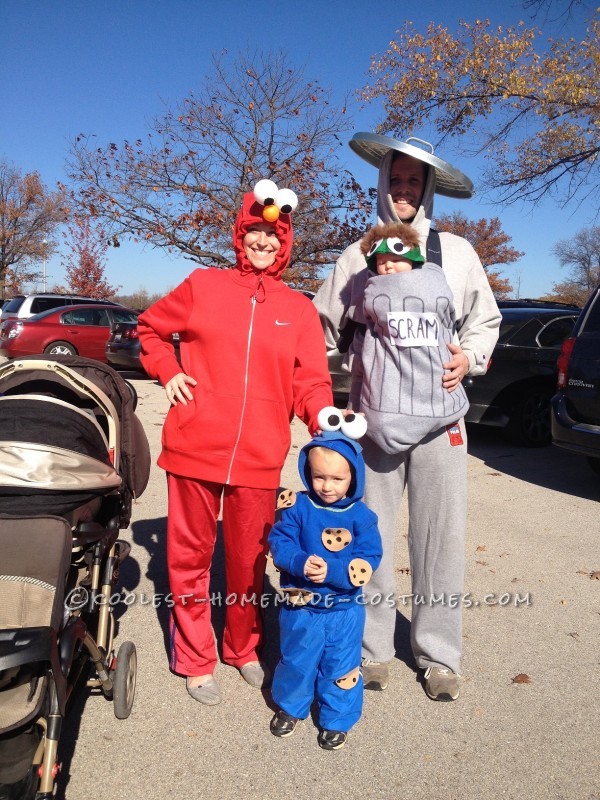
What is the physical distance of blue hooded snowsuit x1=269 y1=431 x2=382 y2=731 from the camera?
267cm

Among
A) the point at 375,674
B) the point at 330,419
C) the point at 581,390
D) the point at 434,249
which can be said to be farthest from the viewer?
the point at 581,390

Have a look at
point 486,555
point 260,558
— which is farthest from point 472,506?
point 260,558

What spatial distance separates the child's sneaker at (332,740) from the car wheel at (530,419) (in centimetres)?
630

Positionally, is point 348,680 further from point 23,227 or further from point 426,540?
point 23,227

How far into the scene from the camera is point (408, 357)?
112 inches

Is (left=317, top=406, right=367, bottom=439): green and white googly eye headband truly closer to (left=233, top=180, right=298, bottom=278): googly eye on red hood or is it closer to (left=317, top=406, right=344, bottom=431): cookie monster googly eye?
(left=317, top=406, right=344, bottom=431): cookie monster googly eye

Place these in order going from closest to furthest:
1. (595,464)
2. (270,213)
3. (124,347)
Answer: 1. (270,213)
2. (595,464)
3. (124,347)

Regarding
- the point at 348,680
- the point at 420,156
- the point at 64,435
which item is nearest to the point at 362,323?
the point at 420,156

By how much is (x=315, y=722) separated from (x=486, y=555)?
2.42m

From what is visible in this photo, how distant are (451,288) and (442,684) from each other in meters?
1.77

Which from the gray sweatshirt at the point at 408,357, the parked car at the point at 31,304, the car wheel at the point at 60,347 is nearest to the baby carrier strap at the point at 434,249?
the gray sweatshirt at the point at 408,357

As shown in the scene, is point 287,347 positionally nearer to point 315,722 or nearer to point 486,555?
point 315,722

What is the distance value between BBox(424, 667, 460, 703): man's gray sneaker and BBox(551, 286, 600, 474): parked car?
3.76 meters

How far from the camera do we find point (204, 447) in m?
2.89
